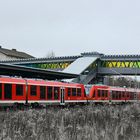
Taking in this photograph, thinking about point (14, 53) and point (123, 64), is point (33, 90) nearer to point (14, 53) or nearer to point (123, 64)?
point (123, 64)

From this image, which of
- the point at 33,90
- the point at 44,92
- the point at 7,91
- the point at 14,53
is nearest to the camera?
the point at 7,91

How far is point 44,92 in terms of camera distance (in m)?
34.3

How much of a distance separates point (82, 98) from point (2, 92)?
51.7 feet

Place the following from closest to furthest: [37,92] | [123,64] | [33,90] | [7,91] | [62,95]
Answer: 1. [7,91]
2. [33,90]
3. [37,92]
4. [62,95]
5. [123,64]

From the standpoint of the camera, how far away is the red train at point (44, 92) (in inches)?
1142

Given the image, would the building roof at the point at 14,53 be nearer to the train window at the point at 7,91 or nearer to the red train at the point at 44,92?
the red train at the point at 44,92

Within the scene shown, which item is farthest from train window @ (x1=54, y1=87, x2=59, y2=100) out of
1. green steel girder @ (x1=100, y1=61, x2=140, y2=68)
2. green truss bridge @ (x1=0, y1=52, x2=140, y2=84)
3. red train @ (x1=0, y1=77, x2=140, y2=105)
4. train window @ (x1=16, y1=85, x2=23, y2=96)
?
green steel girder @ (x1=100, y1=61, x2=140, y2=68)

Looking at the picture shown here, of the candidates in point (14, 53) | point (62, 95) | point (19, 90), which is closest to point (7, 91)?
point (19, 90)

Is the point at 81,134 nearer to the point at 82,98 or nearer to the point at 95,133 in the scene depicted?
the point at 95,133

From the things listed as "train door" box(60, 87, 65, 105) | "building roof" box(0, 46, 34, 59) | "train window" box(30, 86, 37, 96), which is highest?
"building roof" box(0, 46, 34, 59)

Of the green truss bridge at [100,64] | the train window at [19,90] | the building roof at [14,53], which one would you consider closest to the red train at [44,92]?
the train window at [19,90]

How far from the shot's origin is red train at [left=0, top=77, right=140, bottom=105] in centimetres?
2900

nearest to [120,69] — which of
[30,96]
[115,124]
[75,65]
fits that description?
[75,65]

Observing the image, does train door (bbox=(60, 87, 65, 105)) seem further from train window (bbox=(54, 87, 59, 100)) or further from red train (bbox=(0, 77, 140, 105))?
train window (bbox=(54, 87, 59, 100))
